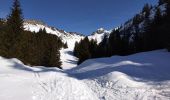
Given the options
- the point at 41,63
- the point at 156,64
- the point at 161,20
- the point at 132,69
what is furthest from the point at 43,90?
the point at 161,20

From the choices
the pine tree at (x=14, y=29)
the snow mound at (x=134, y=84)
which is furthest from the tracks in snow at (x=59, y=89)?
the pine tree at (x=14, y=29)

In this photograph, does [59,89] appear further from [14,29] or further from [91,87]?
[14,29]

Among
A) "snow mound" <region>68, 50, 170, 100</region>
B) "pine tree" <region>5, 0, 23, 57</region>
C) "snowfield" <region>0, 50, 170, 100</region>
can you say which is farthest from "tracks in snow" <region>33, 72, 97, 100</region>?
"pine tree" <region>5, 0, 23, 57</region>

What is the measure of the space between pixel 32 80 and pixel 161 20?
162 ft

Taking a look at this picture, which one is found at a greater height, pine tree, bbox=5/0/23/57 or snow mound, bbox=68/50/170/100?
pine tree, bbox=5/0/23/57

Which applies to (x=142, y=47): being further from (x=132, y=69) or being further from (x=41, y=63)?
(x=132, y=69)

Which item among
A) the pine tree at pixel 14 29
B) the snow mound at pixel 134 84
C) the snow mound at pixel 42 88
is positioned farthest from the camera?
the pine tree at pixel 14 29

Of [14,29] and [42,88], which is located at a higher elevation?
[14,29]

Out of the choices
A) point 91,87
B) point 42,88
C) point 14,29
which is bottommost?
point 91,87

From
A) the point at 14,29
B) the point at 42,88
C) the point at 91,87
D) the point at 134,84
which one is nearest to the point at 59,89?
the point at 42,88

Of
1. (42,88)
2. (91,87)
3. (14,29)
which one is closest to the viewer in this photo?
(42,88)

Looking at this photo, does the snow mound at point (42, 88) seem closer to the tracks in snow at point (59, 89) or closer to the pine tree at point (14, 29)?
the tracks in snow at point (59, 89)

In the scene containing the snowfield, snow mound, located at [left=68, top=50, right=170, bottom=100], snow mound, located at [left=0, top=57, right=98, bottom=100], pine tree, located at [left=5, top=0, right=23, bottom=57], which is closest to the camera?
snow mound, located at [left=0, top=57, right=98, bottom=100]

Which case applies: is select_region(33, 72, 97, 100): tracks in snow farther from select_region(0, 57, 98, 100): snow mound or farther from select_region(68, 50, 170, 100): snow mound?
select_region(68, 50, 170, 100): snow mound
